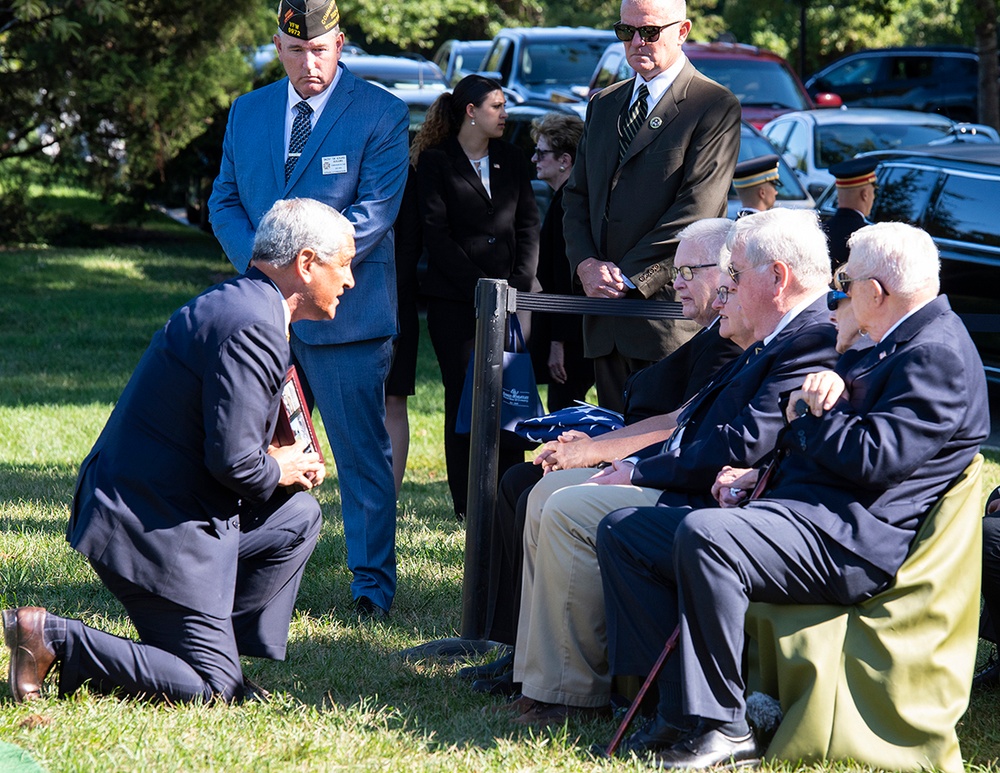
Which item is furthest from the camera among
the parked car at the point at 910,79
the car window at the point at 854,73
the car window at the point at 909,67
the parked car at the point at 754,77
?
the car window at the point at 854,73

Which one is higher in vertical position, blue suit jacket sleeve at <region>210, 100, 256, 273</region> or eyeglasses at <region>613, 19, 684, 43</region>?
eyeglasses at <region>613, 19, 684, 43</region>

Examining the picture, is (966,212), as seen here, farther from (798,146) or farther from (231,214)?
(231,214)

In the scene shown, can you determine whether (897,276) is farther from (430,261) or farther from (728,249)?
(430,261)

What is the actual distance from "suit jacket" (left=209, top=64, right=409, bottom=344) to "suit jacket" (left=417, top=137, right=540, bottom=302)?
1193 mm

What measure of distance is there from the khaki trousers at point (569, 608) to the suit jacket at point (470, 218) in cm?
266

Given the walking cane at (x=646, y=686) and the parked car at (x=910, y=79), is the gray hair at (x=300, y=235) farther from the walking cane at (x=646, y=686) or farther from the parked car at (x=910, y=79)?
the parked car at (x=910, y=79)

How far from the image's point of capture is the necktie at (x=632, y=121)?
5.41m

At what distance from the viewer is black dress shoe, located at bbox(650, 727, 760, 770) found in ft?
11.4

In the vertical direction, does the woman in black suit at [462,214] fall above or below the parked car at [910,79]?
below

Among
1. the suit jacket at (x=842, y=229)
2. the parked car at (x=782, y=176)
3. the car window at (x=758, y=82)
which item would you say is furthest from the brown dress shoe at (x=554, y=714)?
the car window at (x=758, y=82)

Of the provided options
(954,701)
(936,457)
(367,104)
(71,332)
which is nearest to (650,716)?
(954,701)

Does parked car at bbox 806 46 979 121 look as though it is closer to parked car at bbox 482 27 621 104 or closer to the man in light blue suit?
parked car at bbox 482 27 621 104

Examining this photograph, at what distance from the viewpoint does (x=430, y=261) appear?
21.5ft

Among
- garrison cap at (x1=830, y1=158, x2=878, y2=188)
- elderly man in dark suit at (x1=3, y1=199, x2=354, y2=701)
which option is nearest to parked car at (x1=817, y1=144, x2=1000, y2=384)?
garrison cap at (x1=830, y1=158, x2=878, y2=188)
